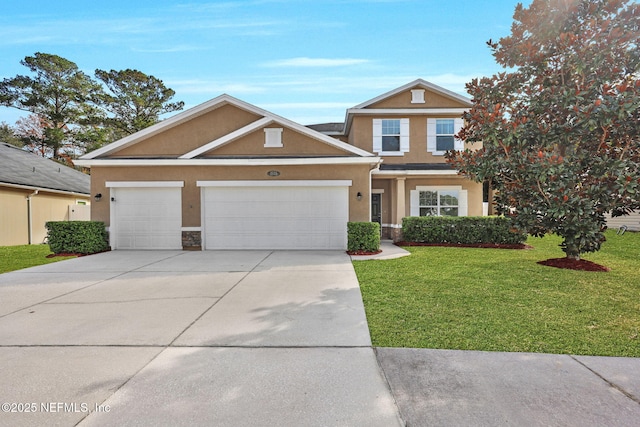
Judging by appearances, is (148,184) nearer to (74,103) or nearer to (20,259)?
(20,259)

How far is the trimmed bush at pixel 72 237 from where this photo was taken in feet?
33.7

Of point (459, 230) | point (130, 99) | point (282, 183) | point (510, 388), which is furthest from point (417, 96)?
point (130, 99)

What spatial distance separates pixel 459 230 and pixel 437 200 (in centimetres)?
234

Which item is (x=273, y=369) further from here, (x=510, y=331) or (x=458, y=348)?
(x=510, y=331)

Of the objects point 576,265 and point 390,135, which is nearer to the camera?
point 576,265

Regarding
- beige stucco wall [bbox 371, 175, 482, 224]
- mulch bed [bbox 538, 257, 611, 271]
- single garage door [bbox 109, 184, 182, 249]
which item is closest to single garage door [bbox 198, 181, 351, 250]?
single garage door [bbox 109, 184, 182, 249]

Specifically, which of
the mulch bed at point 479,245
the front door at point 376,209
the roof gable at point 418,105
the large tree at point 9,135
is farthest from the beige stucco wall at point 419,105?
the large tree at point 9,135

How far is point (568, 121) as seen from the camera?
23.4ft

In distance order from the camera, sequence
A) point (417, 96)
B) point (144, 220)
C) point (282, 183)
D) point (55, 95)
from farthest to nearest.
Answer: point (55, 95)
point (417, 96)
point (144, 220)
point (282, 183)

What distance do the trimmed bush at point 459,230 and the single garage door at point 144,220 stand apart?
8.55 metres

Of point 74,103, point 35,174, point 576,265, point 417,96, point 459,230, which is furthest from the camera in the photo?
point 74,103

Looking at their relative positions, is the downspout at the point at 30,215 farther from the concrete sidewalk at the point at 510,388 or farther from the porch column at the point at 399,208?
the concrete sidewalk at the point at 510,388

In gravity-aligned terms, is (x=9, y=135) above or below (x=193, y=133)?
above

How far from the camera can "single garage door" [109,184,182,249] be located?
1139 cm
